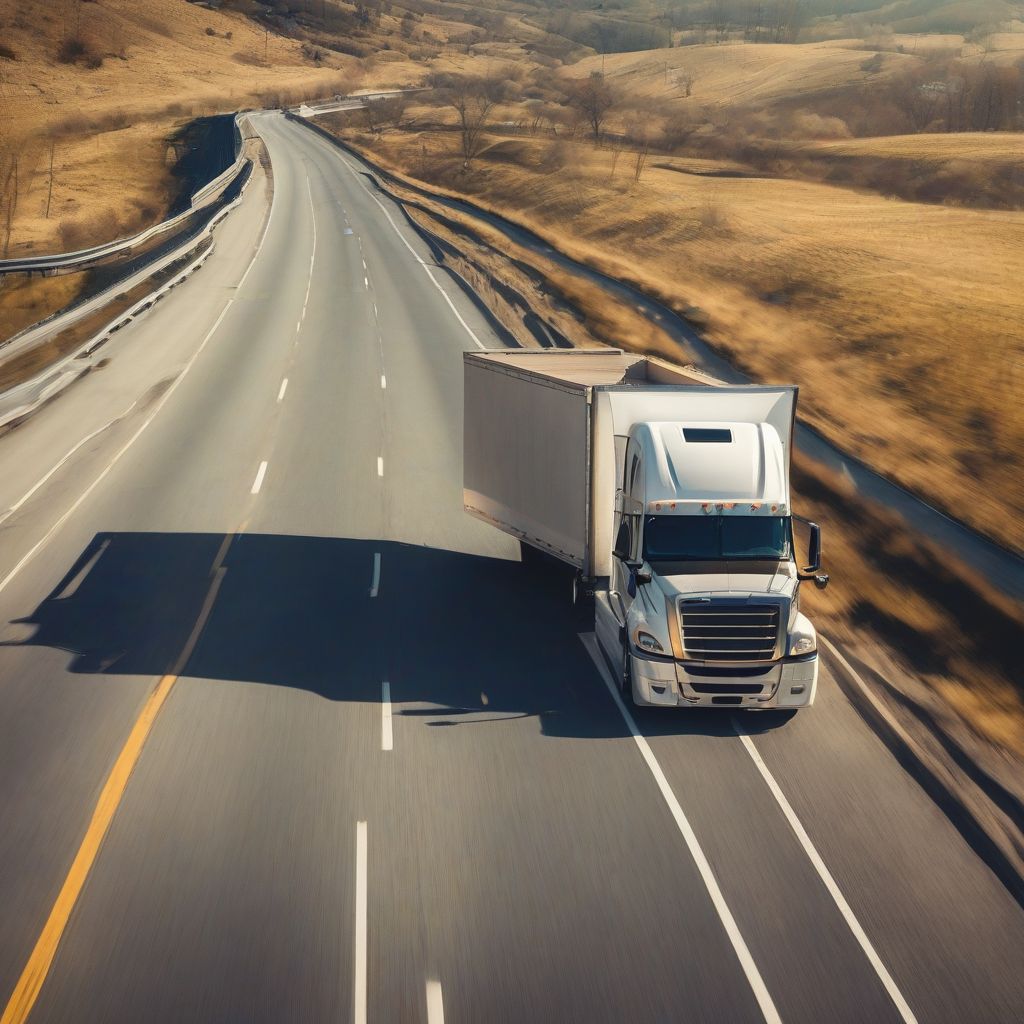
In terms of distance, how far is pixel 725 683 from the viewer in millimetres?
12562

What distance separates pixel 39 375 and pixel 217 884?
2375 centimetres

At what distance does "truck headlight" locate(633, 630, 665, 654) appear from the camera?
12.6 metres

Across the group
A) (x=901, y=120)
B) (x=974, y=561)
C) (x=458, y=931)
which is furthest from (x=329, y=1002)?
(x=901, y=120)

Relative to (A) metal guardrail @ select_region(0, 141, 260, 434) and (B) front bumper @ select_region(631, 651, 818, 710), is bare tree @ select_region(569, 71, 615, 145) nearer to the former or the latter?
(A) metal guardrail @ select_region(0, 141, 260, 434)

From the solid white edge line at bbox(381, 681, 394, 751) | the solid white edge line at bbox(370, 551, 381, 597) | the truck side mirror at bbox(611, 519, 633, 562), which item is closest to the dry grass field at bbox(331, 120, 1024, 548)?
the truck side mirror at bbox(611, 519, 633, 562)

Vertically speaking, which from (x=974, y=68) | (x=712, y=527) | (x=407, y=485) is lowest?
(x=407, y=485)

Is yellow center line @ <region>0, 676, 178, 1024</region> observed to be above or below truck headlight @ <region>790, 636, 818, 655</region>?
below

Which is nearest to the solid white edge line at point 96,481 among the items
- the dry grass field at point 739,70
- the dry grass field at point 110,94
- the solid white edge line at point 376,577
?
the solid white edge line at point 376,577

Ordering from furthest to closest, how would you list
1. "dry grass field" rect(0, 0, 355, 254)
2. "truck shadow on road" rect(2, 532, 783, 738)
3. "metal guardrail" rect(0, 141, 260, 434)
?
"dry grass field" rect(0, 0, 355, 254) < "metal guardrail" rect(0, 141, 260, 434) < "truck shadow on road" rect(2, 532, 783, 738)

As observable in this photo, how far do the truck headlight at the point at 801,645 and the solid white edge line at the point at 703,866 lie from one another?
205 centimetres

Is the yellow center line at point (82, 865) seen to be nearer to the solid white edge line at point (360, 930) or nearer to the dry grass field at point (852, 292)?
the solid white edge line at point (360, 930)

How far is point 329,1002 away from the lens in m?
8.39

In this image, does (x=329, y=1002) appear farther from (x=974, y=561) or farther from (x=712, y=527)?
(x=974, y=561)

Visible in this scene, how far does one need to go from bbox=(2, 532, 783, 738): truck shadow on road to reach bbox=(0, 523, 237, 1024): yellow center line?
0.58 meters
